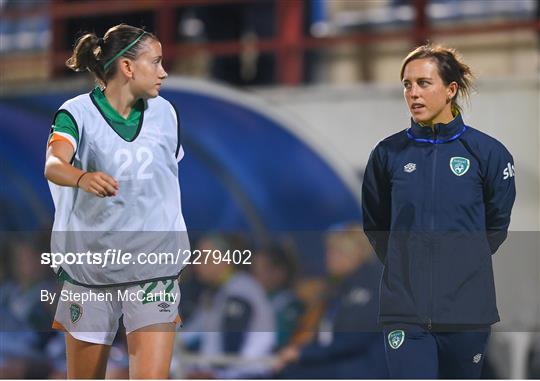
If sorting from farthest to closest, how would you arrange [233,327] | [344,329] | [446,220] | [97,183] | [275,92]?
[275,92], [233,327], [344,329], [446,220], [97,183]

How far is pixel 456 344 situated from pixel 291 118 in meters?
2.61

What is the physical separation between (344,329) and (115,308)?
6.15ft

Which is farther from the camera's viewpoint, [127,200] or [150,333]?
[127,200]

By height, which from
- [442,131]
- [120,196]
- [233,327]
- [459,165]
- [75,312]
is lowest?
[233,327]

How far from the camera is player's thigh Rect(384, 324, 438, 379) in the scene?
4008mm

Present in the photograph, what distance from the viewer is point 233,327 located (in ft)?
19.6

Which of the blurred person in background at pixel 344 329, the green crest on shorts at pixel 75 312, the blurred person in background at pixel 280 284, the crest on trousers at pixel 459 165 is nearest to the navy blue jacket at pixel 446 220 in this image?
the crest on trousers at pixel 459 165

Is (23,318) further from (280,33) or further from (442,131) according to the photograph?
(442,131)

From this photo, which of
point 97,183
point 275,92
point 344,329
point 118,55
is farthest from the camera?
point 275,92

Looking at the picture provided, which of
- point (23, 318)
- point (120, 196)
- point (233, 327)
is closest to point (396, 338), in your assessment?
point (120, 196)

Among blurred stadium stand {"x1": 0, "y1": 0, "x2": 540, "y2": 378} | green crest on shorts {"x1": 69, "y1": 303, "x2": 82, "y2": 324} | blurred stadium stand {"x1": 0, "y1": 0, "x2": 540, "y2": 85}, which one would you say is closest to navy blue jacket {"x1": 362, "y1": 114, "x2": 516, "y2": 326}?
green crest on shorts {"x1": 69, "y1": 303, "x2": 82, "y2": 324}

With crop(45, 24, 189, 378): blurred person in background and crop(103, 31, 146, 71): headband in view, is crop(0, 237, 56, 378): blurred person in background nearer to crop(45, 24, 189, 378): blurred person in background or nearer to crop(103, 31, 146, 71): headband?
crop(45, 24, 189, 378): blurred person in background

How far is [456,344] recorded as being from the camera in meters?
4.02

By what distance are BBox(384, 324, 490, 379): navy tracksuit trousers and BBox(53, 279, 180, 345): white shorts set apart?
0.83m
